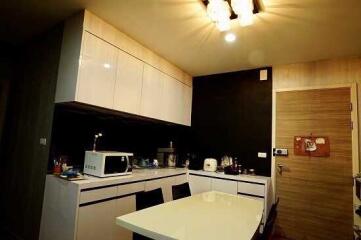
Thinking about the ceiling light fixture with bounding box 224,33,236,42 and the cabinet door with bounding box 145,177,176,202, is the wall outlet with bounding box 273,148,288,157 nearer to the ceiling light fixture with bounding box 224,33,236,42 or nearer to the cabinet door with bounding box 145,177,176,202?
the cabinet door with bounding box 145,177,176,202

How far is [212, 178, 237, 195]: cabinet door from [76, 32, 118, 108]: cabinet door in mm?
1866

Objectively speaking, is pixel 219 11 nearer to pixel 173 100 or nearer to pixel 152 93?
pixel 152 93

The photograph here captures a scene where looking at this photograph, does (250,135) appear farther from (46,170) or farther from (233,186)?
(46,170)

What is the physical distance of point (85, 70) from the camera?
2252 mm

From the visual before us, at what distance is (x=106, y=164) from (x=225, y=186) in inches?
67.8

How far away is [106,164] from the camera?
7.77 ft

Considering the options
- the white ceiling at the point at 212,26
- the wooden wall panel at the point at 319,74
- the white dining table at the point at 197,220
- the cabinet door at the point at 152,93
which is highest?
the white ceiling at the point at 212,26

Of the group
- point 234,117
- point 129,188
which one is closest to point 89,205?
point 129,188

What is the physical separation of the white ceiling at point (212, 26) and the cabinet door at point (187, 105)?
0.87 metres

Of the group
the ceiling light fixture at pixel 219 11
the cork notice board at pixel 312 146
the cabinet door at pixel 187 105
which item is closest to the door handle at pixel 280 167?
the cork notice board at pixel 312 146

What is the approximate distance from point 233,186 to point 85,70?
240 centimetres

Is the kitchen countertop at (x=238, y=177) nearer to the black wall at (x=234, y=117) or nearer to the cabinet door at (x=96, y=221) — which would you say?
the black wall at (x=234, y=117)

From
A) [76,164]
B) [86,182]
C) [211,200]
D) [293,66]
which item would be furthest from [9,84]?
[293,66]

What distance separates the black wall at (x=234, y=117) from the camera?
11.3 feet
